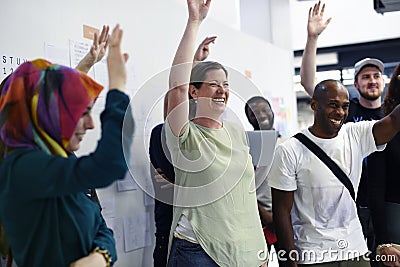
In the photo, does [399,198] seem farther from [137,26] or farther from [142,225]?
[137,26]

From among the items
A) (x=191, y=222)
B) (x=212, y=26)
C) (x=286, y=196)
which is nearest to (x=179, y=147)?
(x=191, y=222)

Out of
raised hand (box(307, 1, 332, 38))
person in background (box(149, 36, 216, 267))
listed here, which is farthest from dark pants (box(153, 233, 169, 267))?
raised hand (box(307, 1, 332, 38))

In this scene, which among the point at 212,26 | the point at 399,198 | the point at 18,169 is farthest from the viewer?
the point at 212,26

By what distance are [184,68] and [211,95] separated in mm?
232

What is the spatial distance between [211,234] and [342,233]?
1.84 feet

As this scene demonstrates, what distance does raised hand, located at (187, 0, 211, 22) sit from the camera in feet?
4.99

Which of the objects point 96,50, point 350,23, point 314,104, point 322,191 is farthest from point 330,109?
point 350,23

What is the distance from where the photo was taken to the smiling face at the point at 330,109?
188 cm

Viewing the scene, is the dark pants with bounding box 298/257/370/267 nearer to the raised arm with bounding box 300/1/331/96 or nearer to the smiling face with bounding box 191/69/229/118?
the smiling face with bounding box 191/69/229/118

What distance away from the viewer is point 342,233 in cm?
182

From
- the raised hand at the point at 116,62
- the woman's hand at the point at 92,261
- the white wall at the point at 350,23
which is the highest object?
the white wall at the point at 350,23

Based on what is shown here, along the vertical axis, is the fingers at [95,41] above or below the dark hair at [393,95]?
above

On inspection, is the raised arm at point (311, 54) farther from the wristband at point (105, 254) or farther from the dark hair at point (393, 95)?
the wristband at point (105, 254)

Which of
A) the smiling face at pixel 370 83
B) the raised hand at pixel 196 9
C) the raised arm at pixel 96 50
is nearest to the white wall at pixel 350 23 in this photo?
the smiling face at pixel 370 83
